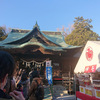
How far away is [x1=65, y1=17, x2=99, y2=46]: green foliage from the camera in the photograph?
59.5ft

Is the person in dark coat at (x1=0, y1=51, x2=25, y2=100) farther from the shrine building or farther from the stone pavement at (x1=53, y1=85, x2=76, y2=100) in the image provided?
the shrine building

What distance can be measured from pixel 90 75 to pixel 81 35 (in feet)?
54.1

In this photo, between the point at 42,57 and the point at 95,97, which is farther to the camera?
the point at 42,57

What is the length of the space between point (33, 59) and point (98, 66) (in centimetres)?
618

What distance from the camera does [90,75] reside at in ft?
12.8

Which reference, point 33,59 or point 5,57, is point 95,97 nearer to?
point 5,57

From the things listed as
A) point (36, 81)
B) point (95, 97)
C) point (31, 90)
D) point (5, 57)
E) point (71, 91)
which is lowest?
point (71, 91)

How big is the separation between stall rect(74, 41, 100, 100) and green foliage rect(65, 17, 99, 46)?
33.6ft

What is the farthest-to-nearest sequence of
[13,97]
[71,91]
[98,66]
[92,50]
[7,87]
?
[71,91], [92,50], [98,66], [7,87], [13,97]

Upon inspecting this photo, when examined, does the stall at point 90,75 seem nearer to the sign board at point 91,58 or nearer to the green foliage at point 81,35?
the sign board at point 91,58

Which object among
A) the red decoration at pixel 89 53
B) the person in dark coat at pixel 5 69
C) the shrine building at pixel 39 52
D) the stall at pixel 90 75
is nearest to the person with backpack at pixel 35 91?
the stall at pixel 90 75

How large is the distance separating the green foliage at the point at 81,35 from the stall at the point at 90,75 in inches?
403

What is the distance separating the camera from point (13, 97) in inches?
33.5

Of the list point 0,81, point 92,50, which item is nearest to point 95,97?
point 0,81
